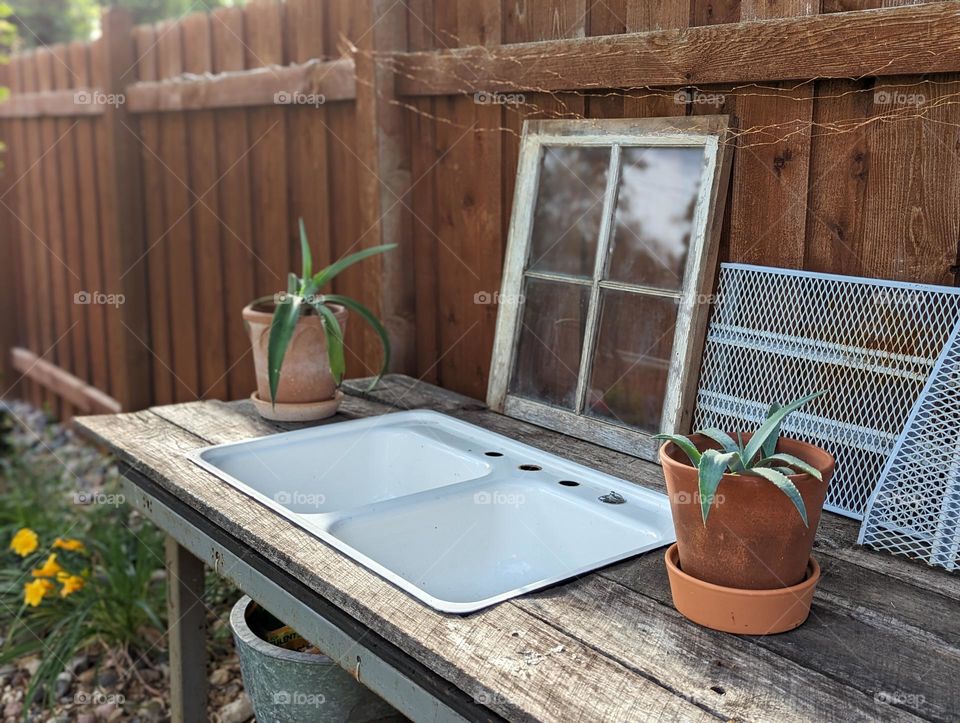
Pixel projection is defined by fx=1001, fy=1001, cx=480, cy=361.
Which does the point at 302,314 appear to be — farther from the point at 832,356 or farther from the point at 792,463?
the point at 792,463

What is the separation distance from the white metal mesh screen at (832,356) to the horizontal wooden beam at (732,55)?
1.20 ft

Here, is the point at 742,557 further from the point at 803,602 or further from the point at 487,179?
the point at 487,179

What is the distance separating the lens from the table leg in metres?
2.34

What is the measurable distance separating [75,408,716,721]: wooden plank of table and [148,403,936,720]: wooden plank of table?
3cm

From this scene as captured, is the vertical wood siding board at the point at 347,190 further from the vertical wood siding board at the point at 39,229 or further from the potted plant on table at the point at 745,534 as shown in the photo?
the vertical wood siding board at the point at 39,229

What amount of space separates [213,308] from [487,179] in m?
1.96

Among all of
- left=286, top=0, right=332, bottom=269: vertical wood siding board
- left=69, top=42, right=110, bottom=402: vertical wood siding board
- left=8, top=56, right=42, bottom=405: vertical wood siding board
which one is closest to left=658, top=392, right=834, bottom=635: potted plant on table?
left=286, top=0, right=332, bottom=269: vertical wood siding board

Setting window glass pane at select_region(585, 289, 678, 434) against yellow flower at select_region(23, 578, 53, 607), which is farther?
yellow flower at select_region(23, 578, 53, 607)

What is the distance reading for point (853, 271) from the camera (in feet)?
5.89

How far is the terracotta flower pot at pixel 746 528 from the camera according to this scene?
131 cm

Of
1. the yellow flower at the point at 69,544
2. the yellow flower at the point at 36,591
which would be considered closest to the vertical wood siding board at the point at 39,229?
the yellow flower at the point at 69,544

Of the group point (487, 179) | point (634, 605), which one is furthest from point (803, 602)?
point (487, 179)

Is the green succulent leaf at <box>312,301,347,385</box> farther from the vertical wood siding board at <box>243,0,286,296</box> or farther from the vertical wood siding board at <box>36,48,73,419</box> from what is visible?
the vertical wood siding board at <box>36,48,73,419</box>

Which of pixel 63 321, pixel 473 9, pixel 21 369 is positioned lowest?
pixel 21 369
